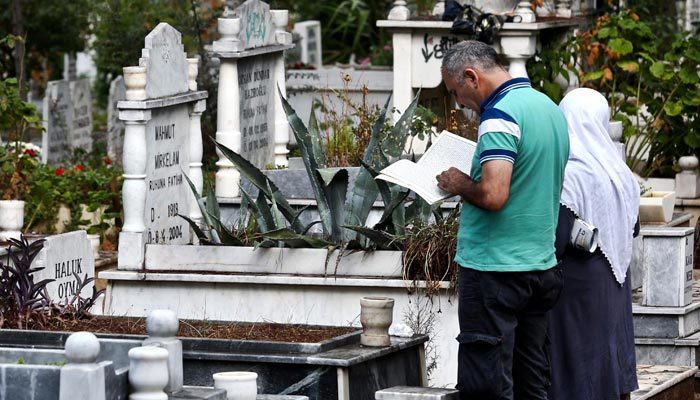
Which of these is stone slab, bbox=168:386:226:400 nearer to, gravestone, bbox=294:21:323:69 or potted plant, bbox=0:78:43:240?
potted plant, bbox=0:78:43:240

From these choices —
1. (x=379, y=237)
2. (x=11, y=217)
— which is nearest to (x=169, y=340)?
(x=379, y=237)

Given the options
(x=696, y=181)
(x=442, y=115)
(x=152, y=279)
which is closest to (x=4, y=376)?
(x=152, y=279)

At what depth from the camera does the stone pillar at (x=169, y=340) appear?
18.0ft

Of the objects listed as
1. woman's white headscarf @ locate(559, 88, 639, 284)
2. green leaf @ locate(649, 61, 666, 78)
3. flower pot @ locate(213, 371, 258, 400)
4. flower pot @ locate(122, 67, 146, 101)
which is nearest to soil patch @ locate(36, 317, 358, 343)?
flower pot @ locate(213, 371, 258, 400)

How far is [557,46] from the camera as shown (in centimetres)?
1354

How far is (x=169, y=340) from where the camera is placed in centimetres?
551

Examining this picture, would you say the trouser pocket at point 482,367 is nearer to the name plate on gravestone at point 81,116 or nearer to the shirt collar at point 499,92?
the shirt collar at point 499,92

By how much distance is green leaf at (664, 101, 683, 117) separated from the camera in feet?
39.4

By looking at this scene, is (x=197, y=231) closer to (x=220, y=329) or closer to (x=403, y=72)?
(x=220, y=329)

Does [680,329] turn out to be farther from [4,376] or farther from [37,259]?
[4,376]

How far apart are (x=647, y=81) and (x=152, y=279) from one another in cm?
560

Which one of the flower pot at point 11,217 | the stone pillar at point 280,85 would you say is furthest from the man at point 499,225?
the stone pillar at point 280,85

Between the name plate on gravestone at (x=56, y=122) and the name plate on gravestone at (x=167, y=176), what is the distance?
642cm

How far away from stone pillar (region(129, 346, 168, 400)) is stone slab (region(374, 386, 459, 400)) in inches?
44.7
